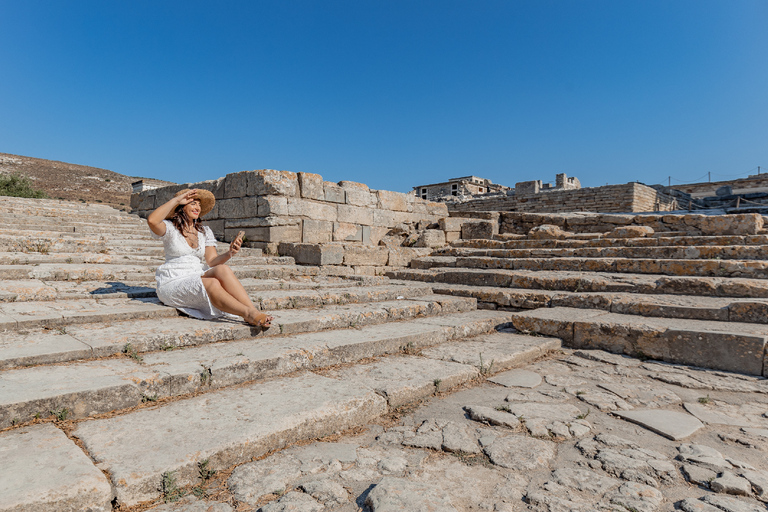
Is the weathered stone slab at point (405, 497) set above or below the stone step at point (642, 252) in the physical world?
below

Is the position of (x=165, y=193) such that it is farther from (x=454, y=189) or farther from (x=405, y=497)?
(x=454, y=189)

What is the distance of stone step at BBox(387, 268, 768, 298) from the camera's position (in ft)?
14.8

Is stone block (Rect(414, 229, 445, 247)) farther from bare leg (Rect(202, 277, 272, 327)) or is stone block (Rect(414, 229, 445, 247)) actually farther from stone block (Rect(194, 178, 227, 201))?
bare leg (Rect(202, 277, 272, 327))

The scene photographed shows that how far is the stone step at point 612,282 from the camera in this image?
14.8 ft

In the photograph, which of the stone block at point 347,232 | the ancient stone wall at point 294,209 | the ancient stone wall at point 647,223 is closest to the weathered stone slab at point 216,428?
the ancient stone wall at point 294,209

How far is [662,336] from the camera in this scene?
143 inches

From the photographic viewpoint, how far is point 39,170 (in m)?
37.9

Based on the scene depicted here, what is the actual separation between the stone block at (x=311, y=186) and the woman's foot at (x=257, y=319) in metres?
4.63

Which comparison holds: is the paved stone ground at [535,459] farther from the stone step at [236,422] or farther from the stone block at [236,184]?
the stone block at [236,184]

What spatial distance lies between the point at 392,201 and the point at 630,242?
4536 millimetres

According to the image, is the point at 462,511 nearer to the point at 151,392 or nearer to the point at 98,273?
the point at 151,392

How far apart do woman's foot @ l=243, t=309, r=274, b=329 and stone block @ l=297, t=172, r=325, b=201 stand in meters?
4.63

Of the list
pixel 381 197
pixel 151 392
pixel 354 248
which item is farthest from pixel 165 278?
pixel 381 197

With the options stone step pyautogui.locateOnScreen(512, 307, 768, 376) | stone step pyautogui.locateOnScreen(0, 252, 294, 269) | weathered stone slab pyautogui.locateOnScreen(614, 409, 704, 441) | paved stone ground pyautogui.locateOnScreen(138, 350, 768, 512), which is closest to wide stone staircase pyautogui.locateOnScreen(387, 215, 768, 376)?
stone step pyautogui.locateOnScreen(512, 307, 768, 376)
